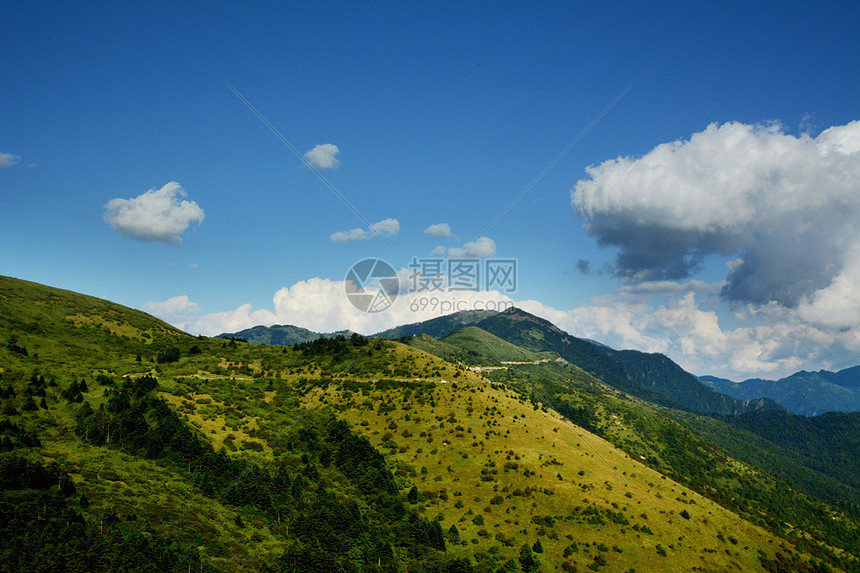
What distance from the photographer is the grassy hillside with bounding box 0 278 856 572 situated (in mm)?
43469

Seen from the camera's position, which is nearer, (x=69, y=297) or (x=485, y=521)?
(x=485, y=521)

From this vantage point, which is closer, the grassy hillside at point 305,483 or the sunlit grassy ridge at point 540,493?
the grassy hillside at point 305,483

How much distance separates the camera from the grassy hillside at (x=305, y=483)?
43.5 m

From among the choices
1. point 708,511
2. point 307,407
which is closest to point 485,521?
point 708,511

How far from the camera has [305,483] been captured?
69.1 metres

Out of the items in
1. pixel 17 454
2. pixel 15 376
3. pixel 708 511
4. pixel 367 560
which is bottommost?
pixel 367 560

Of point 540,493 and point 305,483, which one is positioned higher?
point 540,493

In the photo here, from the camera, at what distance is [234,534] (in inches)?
1975

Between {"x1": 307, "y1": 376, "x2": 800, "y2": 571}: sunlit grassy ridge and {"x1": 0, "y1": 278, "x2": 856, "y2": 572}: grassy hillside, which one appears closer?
{"x1": 0, "y1": 278, "x2": 856, "y2": 572}: grassy hillside

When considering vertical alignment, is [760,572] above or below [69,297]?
below

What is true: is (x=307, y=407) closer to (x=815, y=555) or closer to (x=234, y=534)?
(x=234, y=534)

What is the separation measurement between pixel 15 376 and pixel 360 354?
281 feet

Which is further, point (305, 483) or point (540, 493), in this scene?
point (540, 493)

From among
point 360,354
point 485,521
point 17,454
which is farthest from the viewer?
point 360,354
